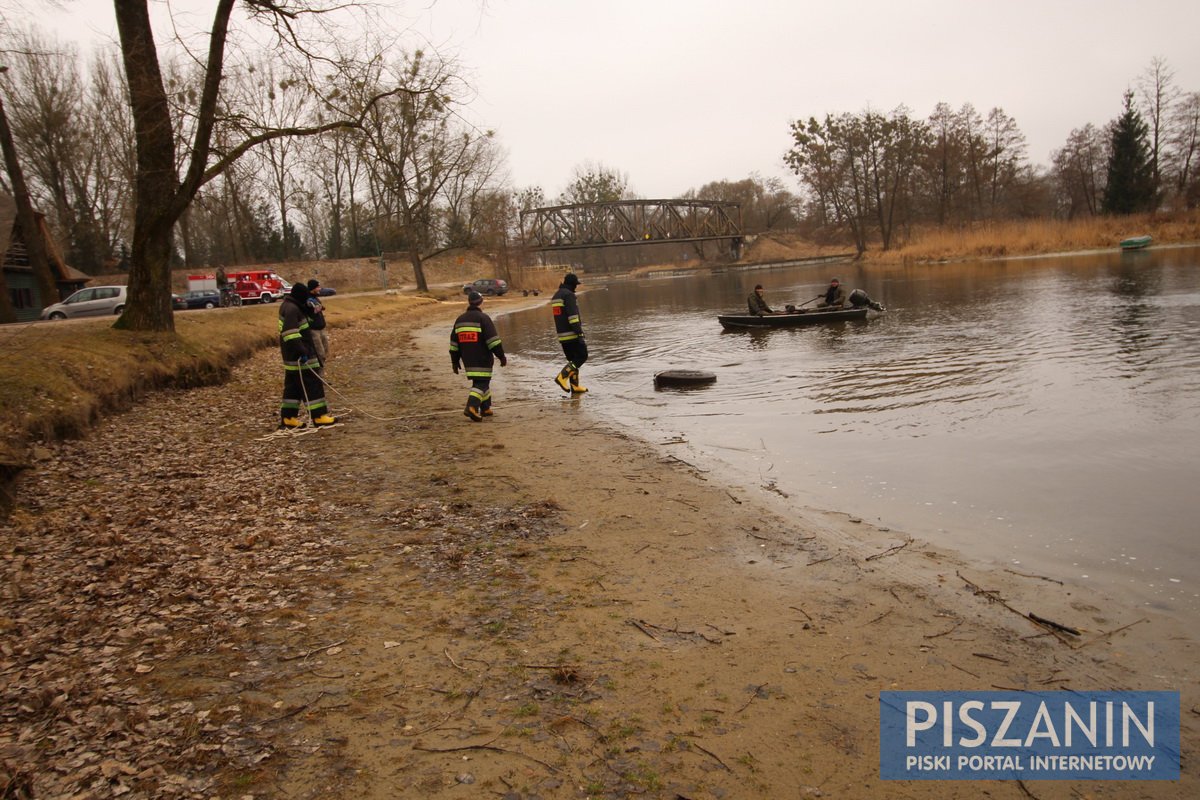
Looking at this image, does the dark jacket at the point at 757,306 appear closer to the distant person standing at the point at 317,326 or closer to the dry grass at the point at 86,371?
the distant person standing at the point at 317,326

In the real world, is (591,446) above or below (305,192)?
below

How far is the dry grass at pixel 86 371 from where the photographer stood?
875 cm

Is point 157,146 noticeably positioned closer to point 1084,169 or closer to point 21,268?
point 21,268

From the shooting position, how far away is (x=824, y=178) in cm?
8244

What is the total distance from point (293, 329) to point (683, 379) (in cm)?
774

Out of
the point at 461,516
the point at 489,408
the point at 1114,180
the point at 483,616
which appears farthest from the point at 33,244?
the point at 1114,180

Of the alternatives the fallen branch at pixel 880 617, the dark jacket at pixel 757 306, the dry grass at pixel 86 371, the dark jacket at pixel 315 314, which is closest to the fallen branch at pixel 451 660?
the fallen branch at pixel 880 617

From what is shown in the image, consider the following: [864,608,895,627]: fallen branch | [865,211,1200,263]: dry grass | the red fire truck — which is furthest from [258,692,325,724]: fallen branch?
[865,211,1200,263]: dry grass

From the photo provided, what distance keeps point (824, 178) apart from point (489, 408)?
79385 mm

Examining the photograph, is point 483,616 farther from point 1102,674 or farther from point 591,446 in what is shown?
point 591,446

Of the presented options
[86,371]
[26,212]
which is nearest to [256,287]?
[26,212]

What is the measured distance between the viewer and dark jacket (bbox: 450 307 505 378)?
38.4 ft

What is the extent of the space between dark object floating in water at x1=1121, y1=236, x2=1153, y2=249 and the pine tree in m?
16.7

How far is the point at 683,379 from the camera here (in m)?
15.3
